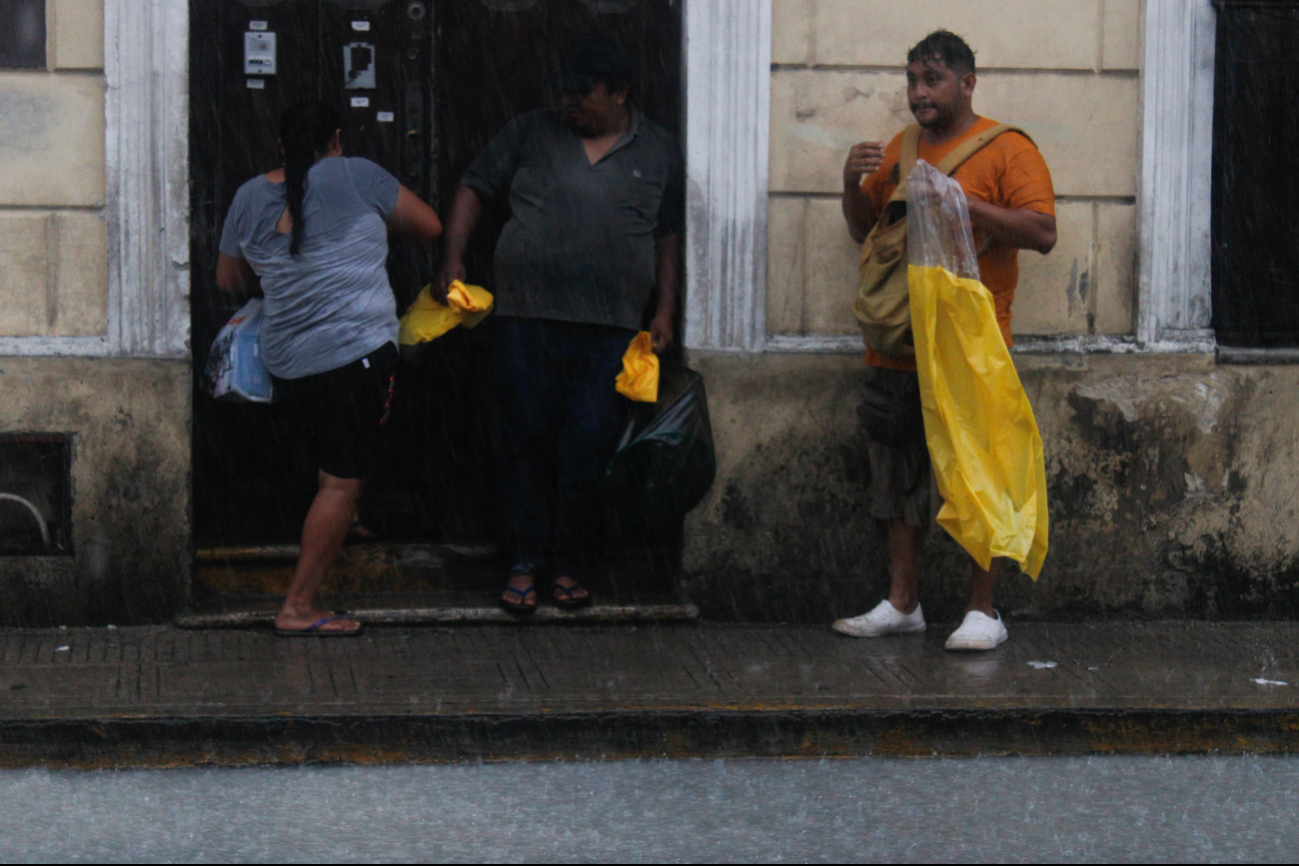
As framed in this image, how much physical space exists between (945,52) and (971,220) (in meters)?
0.59

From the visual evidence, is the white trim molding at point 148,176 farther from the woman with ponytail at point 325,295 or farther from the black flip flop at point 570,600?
the black flip flop at point 570,600

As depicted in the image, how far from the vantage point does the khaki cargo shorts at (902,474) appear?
5.80 metres

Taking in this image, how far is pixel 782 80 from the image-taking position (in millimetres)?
6168

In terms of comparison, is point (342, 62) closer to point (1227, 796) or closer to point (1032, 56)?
point (1032, 56)

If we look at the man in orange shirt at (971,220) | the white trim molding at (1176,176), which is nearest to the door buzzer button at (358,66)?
the man in orange shirt at (971,220)

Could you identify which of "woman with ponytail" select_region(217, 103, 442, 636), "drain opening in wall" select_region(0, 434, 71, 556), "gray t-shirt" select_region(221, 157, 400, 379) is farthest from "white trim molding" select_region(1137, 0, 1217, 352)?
"drain opening in wall" select_region(0, 434, 71, 556)

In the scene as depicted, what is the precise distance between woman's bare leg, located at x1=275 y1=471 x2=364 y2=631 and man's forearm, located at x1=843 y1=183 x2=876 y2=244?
1994 mm

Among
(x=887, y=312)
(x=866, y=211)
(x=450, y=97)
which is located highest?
(x=450, y=97)

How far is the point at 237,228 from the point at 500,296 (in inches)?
38.3

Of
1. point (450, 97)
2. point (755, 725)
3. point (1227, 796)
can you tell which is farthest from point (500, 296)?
point (1227, 796)

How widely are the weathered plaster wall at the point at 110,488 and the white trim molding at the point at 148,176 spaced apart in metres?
0.15

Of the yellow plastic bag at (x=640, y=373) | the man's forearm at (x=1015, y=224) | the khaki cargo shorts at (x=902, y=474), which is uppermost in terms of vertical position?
the man's forearm at (x=1015, y=224)

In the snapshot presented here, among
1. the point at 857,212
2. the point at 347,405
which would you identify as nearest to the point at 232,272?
the point at 347,405

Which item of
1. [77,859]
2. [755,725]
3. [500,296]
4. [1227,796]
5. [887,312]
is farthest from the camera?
[500,296]
